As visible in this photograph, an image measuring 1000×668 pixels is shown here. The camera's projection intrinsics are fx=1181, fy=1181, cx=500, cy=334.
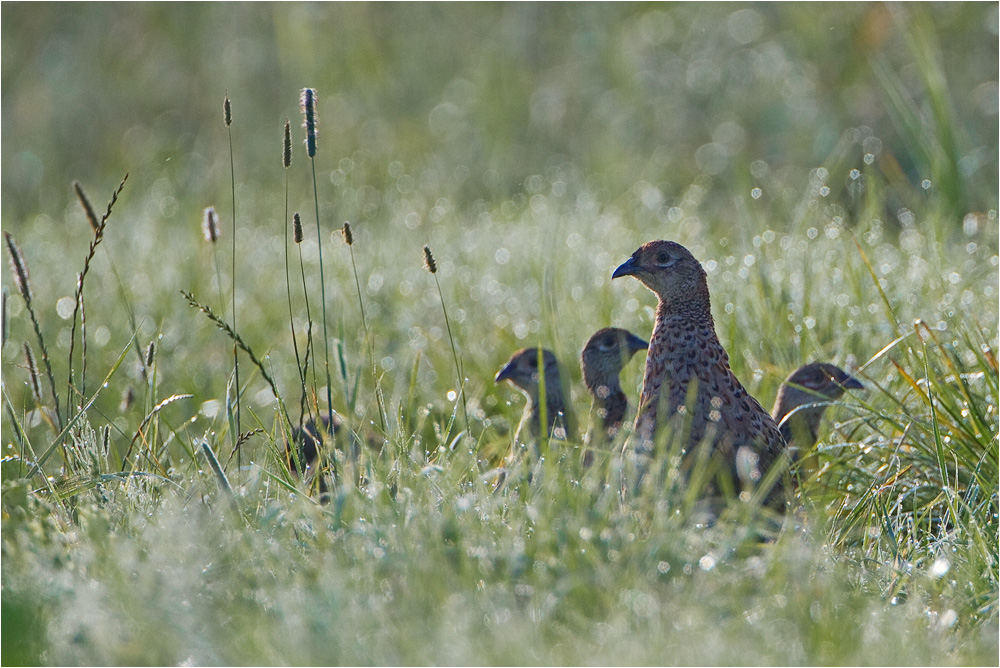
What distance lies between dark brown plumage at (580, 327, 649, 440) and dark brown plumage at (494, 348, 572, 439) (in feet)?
0.55

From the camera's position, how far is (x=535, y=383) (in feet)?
14.7

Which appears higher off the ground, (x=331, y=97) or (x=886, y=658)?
(x=331, y=97)

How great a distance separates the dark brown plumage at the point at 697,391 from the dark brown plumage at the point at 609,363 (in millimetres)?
561

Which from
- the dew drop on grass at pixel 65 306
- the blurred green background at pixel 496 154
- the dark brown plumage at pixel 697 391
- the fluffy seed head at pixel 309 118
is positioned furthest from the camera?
the dew drop on grass at pixel 65 306

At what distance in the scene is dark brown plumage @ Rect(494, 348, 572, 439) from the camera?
4.46 metres

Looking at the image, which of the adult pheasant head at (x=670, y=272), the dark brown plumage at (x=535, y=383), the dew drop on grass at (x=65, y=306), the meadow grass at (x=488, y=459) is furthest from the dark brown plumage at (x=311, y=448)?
the dew drop on grass at (x=65, y=306)

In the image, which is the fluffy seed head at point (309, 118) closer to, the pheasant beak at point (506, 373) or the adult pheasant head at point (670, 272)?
the adult pheasant head at point (670, 272)

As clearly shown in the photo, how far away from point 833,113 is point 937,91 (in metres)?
3.37

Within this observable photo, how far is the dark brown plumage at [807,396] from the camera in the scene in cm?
430

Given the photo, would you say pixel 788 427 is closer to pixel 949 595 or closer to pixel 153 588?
pixel 949 595

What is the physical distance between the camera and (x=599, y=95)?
32.5 ft

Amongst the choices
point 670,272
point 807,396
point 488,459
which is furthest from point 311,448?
point 807,396

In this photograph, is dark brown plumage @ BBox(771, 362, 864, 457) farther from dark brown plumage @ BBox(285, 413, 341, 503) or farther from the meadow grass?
dark brown plumage @ BBox(285, 413, 341, 503)

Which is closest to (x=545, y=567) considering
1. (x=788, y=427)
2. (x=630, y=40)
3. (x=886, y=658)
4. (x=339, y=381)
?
(x=886, y=658)
